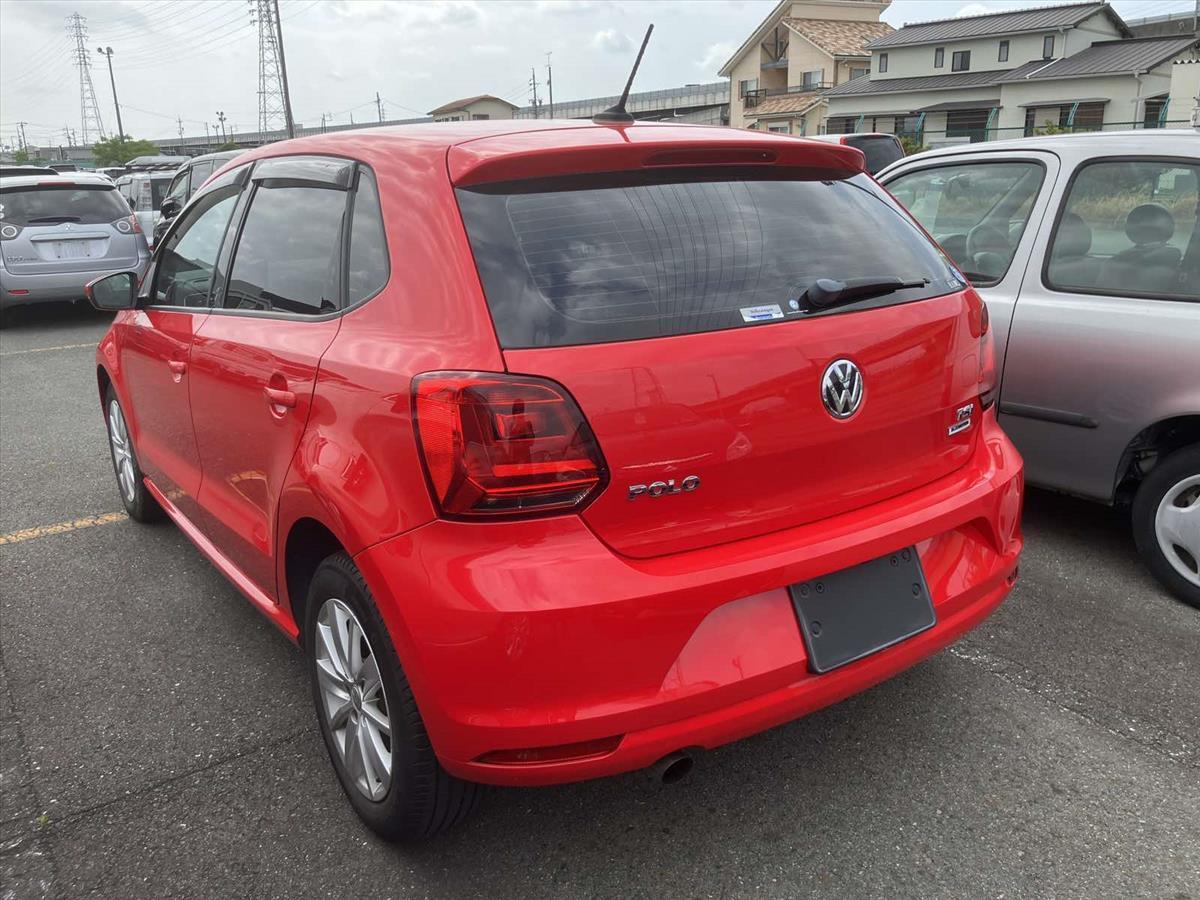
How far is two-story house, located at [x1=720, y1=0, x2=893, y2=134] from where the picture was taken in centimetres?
5241

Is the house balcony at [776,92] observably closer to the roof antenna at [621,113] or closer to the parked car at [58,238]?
the parked car at [58,238]

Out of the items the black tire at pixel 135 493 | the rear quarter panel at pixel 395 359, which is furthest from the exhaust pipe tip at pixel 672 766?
the black tire at pixel 135 493

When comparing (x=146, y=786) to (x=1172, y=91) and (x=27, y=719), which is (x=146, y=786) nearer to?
(x=27, y=719)

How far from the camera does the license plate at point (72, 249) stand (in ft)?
34.6

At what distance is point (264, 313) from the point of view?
272 cm

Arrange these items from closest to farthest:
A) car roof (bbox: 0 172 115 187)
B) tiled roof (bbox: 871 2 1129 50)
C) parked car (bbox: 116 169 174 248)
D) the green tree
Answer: car roof (bbox: 0 172 115 187) < parked car (bbox: 116 169 174 248) < tiled roof (bbox: 871 2 1129 50) < the green tree

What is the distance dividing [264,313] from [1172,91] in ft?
113

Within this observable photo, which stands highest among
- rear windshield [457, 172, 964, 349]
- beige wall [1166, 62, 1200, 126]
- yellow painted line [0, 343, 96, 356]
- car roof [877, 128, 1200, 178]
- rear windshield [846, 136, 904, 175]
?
beige wall [1166, 62, 1200, 126]

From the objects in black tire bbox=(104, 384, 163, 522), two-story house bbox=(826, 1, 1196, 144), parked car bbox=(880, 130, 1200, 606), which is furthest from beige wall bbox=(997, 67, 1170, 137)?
black tire bbox=(104, 384, 163, 522)

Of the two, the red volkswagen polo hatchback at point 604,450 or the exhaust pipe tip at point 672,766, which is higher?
the red volkswagen polo hatchback at point 604,450

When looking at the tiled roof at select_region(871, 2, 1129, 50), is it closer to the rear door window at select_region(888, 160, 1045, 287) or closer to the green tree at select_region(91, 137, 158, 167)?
the rear door window at select_region(888, 160, 1045, 287)

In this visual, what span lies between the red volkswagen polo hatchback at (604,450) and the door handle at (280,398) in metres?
A: 0.03

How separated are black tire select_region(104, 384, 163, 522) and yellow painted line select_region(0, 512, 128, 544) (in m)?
0.08

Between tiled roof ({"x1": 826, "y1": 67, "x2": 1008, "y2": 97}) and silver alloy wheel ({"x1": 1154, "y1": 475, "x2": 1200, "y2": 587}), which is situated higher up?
tiled roof ({"x1": 826, "y1": 67, "x2": 1008, "y2": 97})
